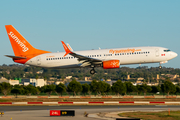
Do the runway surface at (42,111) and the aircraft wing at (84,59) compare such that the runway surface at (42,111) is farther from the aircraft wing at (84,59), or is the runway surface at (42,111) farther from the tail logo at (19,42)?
the tail logo at (19,42)

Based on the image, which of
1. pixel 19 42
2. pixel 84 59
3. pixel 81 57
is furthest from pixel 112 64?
pixel 19 42


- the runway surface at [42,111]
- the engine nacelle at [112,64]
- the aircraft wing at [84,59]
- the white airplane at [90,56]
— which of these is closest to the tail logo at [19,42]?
A: the white airplane at [90,56]

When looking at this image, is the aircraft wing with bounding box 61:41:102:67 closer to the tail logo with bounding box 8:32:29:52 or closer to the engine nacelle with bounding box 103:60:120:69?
the engine nacelle with bounding box 103:60:120:69

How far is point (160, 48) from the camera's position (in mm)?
51969

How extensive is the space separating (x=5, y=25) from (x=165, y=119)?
3925cm

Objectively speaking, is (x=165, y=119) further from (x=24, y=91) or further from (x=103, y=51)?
(x=24, y=91)

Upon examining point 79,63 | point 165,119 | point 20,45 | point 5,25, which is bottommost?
point 165,119

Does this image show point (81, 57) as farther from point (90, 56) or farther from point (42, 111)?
point (42, 111)

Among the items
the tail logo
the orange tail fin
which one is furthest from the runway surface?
the tail logo

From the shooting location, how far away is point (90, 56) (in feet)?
173

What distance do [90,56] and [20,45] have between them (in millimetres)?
15597

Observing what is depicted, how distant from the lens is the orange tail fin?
2216 inches

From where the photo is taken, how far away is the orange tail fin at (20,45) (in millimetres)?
56281

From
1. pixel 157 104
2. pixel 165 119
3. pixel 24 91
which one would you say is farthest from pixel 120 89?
pixel 165 119
